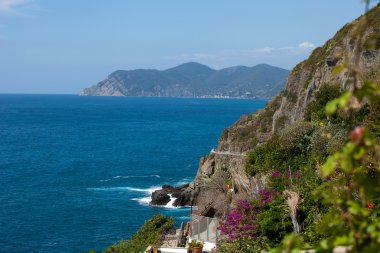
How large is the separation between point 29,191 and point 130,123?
294ft

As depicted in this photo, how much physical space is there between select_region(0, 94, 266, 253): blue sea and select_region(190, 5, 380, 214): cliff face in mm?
6333

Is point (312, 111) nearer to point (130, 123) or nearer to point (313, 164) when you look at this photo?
point (313, 164)

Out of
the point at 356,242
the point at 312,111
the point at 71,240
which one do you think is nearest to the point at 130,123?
the point at 71,240

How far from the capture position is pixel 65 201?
168 feet

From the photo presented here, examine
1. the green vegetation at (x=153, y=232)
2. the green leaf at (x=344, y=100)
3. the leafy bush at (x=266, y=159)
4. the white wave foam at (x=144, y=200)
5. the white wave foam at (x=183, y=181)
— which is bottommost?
the white wave foam at (x=144, y=200)

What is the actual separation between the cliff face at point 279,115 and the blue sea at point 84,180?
633cm

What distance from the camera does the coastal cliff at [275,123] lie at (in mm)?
29844

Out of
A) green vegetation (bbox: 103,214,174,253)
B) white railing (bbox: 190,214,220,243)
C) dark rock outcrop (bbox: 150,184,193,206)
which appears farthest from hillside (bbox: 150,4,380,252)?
green vegetation (bbox: 103,214,174,253)

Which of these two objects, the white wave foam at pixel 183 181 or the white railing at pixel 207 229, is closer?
the white railing at pixel 207 229

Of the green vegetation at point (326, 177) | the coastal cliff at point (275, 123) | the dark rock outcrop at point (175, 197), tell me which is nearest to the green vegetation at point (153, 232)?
the coastal cliff at point (275, 123)

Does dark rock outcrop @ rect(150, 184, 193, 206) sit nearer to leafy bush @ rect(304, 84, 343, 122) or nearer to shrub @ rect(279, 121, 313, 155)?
leafy bush @ rect(304, 84, 343, 122)

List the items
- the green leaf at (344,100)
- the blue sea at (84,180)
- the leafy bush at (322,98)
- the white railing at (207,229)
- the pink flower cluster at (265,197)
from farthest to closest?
the blue sea at (84,180) → the leafy bush at (322,98) → the white railing at (207,229) → the pink flower cluster at (265,197) → the green leaf at (344,100)

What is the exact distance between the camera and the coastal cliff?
97.9 feet

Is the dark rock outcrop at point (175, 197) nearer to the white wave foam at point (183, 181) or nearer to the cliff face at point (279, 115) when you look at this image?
the cliff face at point (279, 115)
